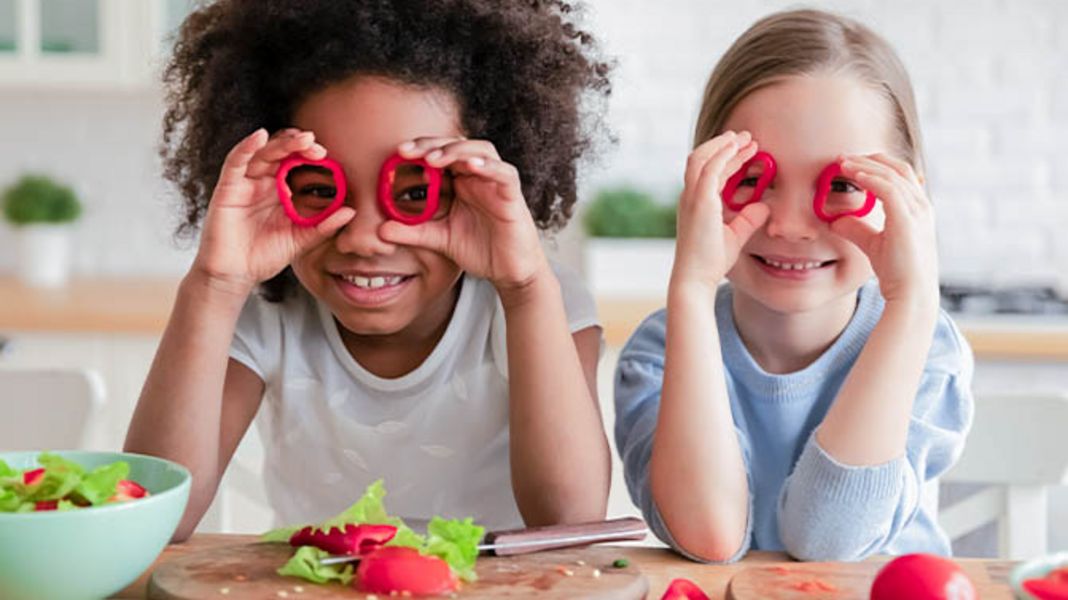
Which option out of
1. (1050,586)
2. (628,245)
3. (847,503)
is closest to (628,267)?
(628,245)

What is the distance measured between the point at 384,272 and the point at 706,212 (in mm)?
328

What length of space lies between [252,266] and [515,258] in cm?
26

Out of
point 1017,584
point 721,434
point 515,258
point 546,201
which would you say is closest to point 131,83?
point 546,201

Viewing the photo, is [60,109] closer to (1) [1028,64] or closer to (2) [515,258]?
(1) [1028,64]

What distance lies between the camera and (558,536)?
1.18 metres

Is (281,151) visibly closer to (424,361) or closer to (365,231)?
(365,231)

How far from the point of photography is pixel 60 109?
365 cm

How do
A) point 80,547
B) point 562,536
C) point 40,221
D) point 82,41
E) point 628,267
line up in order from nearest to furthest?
1. point 80,547
2. point 562,536
3. point 628,267
4. point 82,41
5. point 40,221

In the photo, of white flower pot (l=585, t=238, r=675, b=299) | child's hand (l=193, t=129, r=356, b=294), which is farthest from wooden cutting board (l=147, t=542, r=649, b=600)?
white flower pot (l=585, t=238, r=675, b=299)

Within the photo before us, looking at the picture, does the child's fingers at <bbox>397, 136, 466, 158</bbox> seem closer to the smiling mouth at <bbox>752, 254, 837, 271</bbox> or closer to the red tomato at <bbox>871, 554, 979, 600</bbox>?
the smiling mouth at <bbox>752, 254, 837, 271</bbox>

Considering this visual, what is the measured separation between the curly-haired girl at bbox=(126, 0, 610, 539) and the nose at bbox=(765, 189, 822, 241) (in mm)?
229

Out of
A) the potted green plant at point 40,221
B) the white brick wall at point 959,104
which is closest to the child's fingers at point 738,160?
the white brick wall at point 959,104

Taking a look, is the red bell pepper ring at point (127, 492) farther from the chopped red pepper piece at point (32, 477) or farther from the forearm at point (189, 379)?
the forearm at point (189, 379)

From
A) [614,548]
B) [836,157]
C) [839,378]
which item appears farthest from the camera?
[839,378]
